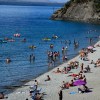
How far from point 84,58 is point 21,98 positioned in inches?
978

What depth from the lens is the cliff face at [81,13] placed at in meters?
147

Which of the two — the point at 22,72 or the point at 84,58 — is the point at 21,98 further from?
the point at 84,58

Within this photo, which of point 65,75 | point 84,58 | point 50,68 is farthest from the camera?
point 84,58

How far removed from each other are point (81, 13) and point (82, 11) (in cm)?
112

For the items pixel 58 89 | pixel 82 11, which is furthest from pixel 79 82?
pixel 82 11

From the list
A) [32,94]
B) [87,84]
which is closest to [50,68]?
[87,84]

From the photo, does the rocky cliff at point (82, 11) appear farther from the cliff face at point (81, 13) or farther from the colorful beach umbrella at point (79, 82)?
the colorful beach umbrella at point (79, 82)

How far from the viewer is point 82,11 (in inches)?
5910

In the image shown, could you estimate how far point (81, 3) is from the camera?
151500 mm

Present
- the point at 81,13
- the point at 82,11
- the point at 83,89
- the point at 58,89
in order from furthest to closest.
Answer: the point at 81,13 < the point at 82,11 < the point at 58,89 < the point at 83,89

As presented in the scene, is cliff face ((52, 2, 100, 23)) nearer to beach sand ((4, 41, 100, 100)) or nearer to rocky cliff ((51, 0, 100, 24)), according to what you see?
rocky cliff ((51, 0, 100, 24))

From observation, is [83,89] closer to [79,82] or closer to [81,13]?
[79,82]

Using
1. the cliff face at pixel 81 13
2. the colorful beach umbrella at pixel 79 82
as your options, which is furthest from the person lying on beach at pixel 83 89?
the cliff face at pixel 81 13

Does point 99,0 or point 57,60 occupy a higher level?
point 99,0
